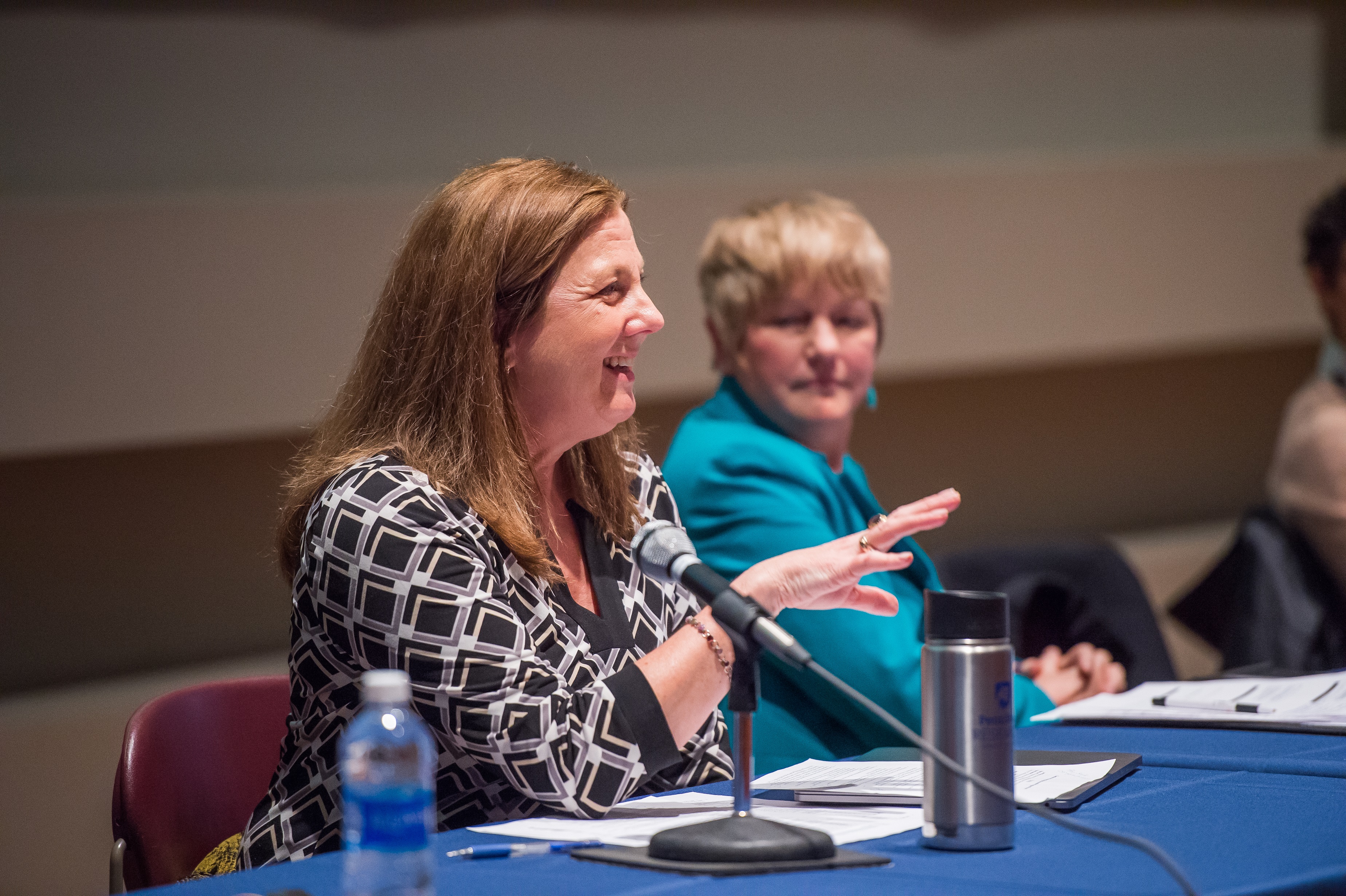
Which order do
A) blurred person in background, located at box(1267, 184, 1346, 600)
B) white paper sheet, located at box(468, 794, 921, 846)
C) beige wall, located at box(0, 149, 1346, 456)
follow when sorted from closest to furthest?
white paper sheet, located at box(468, 794, 921, 846), beige wall, located at box(0, 149, 1346, 456), blurred person in background, located at box(1267, 184, 1346, 600)

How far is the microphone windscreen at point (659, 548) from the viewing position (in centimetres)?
131

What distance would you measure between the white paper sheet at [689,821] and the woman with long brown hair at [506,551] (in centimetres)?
4

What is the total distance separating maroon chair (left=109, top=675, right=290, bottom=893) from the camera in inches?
69.7

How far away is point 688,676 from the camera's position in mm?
1542

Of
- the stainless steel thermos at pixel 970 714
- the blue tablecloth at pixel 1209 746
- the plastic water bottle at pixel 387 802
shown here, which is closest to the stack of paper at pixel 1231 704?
the blue tablecloth at pixel 1209 746

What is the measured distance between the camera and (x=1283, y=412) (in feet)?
16.9

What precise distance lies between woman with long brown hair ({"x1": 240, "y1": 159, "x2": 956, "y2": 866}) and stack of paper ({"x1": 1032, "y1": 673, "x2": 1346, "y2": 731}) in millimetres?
559

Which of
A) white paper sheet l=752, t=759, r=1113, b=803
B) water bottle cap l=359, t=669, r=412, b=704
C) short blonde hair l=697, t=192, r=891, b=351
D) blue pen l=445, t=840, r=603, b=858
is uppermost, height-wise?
short blonde hair l=697, t=192, r=891, b=351

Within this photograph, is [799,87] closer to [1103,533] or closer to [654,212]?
[654,212]

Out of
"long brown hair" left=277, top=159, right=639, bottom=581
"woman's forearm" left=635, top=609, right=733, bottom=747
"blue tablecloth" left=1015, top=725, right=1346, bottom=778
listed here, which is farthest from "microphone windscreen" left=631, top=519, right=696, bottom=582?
"blue tablecloth" left=1015, top=725, right=1346, bottom=778

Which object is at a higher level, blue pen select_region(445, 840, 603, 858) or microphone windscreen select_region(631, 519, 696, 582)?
microphone windscreen select_region(631, 519, 696, 582)

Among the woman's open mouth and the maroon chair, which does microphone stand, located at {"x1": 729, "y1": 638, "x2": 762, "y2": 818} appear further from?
the maroon chair

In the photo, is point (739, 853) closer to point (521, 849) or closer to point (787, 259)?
point (521, 849)

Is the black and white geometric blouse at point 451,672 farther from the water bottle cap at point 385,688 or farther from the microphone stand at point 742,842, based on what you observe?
the water bottle cap at point 385,688
